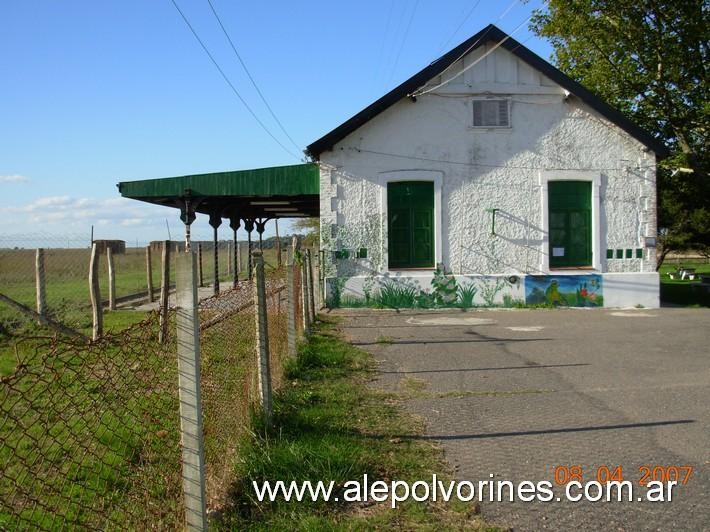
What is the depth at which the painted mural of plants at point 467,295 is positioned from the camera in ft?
53.9

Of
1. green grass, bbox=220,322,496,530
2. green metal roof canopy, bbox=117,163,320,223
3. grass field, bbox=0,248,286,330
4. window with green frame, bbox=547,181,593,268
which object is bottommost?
green grass, bbox=220,322,496,530

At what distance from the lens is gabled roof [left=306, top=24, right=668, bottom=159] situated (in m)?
16.1

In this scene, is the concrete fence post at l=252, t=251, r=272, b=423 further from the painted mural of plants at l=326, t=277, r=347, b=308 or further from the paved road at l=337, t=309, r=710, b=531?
the painted mural of plants at l=326, t=277, r=347, b=308

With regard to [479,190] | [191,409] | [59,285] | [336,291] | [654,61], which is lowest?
[59,285]

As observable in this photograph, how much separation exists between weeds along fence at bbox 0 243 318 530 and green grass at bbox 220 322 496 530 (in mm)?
184

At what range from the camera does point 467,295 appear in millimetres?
16453

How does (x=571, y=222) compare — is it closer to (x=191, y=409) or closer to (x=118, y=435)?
(x=118, y=435)

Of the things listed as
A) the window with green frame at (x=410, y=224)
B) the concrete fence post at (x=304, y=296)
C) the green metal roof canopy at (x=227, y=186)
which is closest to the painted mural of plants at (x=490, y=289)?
the window with green frame at (x=410, y=224)

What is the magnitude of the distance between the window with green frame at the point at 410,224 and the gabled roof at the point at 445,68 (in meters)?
1.73

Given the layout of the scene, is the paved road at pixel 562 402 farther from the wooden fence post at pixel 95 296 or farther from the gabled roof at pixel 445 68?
the gabled roof at pixel 445 68

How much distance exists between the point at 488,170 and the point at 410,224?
2.26 meters

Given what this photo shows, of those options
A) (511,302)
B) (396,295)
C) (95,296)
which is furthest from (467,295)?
(95,296)

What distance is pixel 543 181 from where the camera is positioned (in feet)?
54.5
